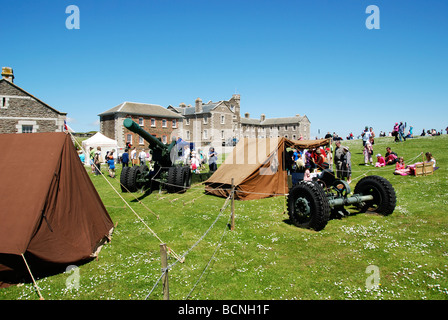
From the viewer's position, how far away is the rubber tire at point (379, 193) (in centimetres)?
718

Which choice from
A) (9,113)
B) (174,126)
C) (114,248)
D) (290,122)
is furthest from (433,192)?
(290,122)

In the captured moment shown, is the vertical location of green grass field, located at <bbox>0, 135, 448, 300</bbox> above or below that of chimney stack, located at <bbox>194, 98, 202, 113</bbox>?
below

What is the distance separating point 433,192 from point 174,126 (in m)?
41.1

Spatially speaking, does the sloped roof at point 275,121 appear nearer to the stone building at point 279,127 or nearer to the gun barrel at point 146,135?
the stone building at point 279,127

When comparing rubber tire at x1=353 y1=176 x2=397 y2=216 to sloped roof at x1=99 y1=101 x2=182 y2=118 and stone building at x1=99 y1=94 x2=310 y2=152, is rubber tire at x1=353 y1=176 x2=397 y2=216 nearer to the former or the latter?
stone building at x1=99 y1=94 x2=310 y2=152

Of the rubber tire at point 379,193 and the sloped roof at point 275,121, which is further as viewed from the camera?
the sloped roof at point 275,121

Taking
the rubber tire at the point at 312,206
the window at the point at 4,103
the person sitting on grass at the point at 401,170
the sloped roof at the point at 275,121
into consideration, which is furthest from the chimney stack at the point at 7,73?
the sloped roof at the point at 275,121

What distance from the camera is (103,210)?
6.44 m

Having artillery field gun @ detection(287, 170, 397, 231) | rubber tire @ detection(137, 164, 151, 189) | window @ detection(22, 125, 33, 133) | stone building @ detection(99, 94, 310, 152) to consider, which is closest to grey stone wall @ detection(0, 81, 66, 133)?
window @ detection(22, 125, 33, 133)

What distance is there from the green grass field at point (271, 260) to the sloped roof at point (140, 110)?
35664 mm

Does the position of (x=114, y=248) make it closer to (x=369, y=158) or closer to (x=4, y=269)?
(x=4, y=269)

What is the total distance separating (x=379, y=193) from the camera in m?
7.41

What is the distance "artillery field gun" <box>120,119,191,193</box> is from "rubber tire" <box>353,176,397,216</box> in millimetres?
6895

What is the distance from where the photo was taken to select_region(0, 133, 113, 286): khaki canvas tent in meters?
4.37
